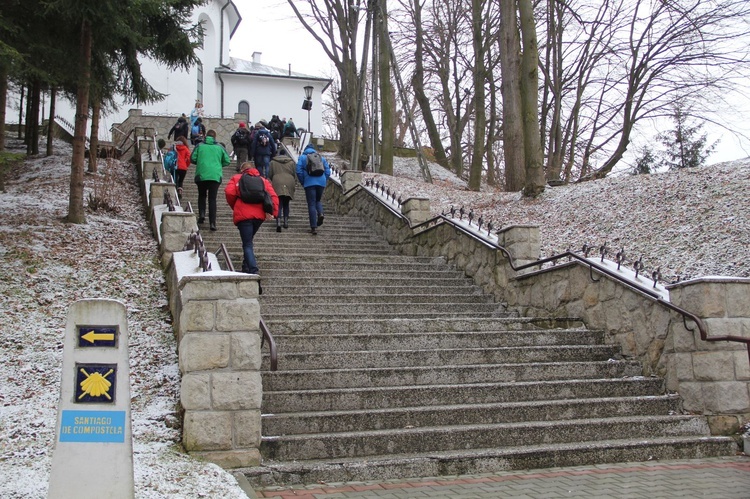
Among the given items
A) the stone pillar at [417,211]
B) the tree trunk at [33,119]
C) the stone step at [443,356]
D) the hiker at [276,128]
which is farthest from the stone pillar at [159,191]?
the hiker at [276,128]

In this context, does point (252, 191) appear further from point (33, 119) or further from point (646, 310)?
A: point (33, 119)

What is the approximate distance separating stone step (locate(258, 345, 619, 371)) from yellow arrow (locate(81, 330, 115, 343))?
273 cm

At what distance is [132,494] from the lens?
4.25m

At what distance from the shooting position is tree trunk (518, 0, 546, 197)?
622 inches

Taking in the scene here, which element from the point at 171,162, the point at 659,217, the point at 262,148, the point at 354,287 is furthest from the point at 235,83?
the point at 354,287

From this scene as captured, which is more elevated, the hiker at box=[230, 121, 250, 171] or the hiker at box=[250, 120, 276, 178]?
the hiker at box=[230, 121, 250, 171]

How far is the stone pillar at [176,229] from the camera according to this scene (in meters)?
9.66

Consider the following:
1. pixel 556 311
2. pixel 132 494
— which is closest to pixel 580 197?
pixel 556 311

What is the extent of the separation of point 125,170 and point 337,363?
14.2 meters

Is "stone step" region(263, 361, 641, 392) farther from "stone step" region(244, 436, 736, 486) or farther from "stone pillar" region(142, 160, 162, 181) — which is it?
"stone pillar" region(142, 160, 162, 181)

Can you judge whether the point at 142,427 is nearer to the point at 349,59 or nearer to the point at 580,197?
the point at 580,197

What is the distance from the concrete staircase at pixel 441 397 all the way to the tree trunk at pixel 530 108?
6.85 m

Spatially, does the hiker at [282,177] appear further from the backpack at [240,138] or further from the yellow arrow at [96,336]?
the yellow arrow at [96,336]

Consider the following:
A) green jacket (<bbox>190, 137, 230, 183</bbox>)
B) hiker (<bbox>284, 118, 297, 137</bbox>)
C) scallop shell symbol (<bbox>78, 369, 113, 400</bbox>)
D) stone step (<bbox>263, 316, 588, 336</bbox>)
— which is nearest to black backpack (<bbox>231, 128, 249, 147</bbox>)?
green jacket (<bbox>190, 137, 230, 183</bbox>)
